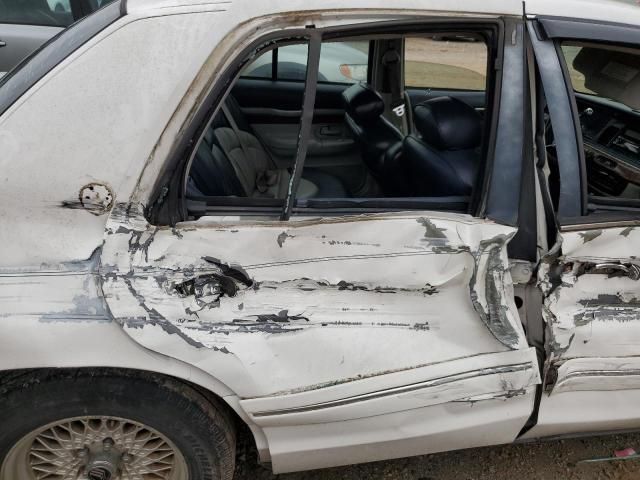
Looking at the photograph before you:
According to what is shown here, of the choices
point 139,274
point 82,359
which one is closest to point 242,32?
point 139,274

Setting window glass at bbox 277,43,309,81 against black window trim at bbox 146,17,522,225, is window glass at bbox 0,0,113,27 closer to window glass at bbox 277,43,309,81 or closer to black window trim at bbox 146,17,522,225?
window glass at bbox 277,43,309,81

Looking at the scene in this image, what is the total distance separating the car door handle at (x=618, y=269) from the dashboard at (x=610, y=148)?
634mm

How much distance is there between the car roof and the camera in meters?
1.35

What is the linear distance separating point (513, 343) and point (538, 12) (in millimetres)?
947

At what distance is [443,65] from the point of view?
283 centimetres

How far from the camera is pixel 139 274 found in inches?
55.1

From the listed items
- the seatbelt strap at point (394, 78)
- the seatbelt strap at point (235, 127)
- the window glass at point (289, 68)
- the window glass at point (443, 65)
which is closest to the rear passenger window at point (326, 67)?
the window glass at point (289, 68)

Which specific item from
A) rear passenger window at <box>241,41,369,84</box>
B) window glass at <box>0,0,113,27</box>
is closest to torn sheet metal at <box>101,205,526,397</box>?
rear passenger window at <box>241,41,369,84</box>

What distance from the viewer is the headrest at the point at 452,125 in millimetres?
1938

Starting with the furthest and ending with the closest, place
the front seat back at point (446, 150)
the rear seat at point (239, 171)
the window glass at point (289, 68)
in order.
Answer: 1. the window glass at point (289, 68)
2. the front seat back at point (446, 150)
3. the rear seat at point (239, 171)

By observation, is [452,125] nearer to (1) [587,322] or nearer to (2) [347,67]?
(1) [587,322]

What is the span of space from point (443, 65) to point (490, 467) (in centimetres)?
194

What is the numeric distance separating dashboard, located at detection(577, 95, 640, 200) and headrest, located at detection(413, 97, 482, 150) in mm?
617

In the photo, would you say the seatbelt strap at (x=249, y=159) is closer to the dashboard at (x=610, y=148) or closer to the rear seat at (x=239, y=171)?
the rear seat at (x=239, y=171)
